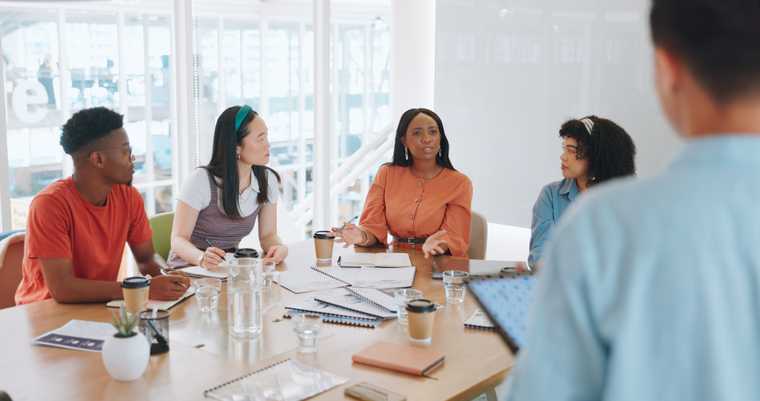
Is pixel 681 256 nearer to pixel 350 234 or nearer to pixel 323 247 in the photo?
pixel 323 247

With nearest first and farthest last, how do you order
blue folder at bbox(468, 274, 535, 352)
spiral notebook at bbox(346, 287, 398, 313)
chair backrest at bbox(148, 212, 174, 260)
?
blue folder at bbox(468, 274, 535, 352) < spiral notebook at bbox(346, 287, 398, 313) < chair backrest at bbox(148, 212, 174, 260)

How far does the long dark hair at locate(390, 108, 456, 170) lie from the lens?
140 inches

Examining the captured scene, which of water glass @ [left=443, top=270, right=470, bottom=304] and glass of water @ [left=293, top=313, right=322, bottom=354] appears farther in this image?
water glass @ [left=443, top=270, right=470, bottom=304]

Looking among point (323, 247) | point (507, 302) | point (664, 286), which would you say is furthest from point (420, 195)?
point (664, 286)

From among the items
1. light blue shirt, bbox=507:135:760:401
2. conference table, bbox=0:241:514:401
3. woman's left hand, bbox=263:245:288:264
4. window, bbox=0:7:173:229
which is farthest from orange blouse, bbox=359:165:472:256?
light blue shirt, bbox=507:135:760:401

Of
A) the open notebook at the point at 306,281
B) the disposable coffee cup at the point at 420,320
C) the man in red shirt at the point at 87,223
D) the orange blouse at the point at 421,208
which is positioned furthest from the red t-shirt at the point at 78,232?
the disposable coffee cup at the point at 420,320

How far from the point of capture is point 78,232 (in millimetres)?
2598

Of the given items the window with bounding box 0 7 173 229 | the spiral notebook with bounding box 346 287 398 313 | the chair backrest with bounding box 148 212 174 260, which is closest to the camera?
the spiral notebook with bounding box 346 287 398 313

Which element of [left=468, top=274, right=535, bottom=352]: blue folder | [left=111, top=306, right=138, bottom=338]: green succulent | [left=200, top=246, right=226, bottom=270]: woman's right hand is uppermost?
[left=468, top=274, right=535, bottom=352]: blue folder

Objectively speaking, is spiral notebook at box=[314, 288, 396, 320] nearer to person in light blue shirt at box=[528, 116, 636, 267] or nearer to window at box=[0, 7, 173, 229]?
person in light blue shirt at box=[528, 116, 636, 267]

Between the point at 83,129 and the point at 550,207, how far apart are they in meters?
1.83

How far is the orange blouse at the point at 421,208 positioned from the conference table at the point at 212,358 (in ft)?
3.45

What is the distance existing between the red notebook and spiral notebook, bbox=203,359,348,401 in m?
0.12

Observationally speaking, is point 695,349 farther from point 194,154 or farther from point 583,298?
point 194,154
